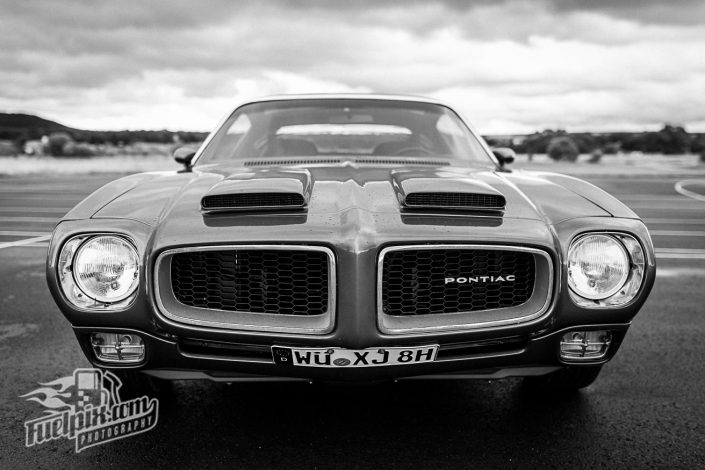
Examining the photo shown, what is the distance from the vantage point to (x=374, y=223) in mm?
1918

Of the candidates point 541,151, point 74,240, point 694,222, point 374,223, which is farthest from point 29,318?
point 541,151

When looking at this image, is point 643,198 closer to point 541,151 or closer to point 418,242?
point 418,242

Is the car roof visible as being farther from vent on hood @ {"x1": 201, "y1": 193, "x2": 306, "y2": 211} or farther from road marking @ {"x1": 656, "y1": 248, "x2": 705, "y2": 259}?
road marking @ {"x1": 656, "y1": 248, "x2": 705, "y2": 259}

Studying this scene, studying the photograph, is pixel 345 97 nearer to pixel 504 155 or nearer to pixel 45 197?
pixel 504 155

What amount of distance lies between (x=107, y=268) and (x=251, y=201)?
0.53 meters

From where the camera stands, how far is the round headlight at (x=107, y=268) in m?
1.98

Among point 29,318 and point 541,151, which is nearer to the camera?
point 29,318

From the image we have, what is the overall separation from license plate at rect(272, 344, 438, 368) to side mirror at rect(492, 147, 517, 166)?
68.9 inches

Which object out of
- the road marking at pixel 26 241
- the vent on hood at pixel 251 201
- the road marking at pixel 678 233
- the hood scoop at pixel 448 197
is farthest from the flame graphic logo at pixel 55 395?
the road marking at pixel 678 233

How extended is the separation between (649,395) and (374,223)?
1608mm

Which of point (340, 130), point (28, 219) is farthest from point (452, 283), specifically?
point (28, 219)

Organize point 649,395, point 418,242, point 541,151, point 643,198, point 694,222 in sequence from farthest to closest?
1. point 541,151
2. point 643,198
3. point 694,222
4. point 649,395
5. point 418,242

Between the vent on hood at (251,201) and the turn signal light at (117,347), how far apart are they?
1.72 feet

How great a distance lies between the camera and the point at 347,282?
1.84 m
